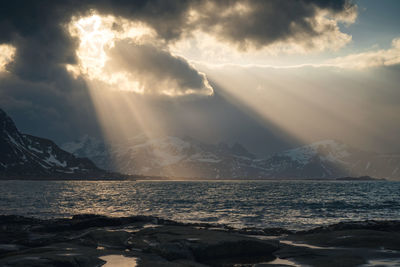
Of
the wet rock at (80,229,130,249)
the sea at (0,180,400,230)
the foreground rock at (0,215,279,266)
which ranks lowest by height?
the sea at (0,180,400,230)

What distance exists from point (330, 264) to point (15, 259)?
15.6 meters

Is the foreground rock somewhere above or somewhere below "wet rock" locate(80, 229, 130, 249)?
above

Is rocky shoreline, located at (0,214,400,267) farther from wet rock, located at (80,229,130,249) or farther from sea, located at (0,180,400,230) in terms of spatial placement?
sea, located at (0,180,400,230)

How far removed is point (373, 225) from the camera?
32562 mm

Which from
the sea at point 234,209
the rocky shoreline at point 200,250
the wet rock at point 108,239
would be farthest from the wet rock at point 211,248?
the sea at point 234,209

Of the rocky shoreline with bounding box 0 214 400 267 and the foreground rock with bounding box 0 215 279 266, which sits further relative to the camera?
the rocky shoreline with bounding box 0 214 400 267

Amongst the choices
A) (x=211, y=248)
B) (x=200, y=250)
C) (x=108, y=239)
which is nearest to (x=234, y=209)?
(x=108, y=239)

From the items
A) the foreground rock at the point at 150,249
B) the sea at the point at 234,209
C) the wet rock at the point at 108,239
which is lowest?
the sea at the point at 234,209

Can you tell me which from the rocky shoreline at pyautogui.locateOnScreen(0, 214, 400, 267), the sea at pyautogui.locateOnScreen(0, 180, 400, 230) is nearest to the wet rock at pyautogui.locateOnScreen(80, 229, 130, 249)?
the rocky shoreline at pyautogui.locateOnScreen(0, 214, 400, 267)

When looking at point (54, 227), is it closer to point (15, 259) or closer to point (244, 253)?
point (15, 259)

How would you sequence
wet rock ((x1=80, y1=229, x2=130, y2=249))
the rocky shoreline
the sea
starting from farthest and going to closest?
the sea
wet rock ((x1=80, y1=229, x2=130, y2=249))
the rocky shoreline

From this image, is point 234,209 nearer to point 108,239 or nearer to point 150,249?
point 108,239

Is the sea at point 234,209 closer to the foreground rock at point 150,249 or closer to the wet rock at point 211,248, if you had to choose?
the foreground rock at point 150,249

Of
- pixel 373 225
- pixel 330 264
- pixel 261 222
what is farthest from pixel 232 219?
pixel 330 264
